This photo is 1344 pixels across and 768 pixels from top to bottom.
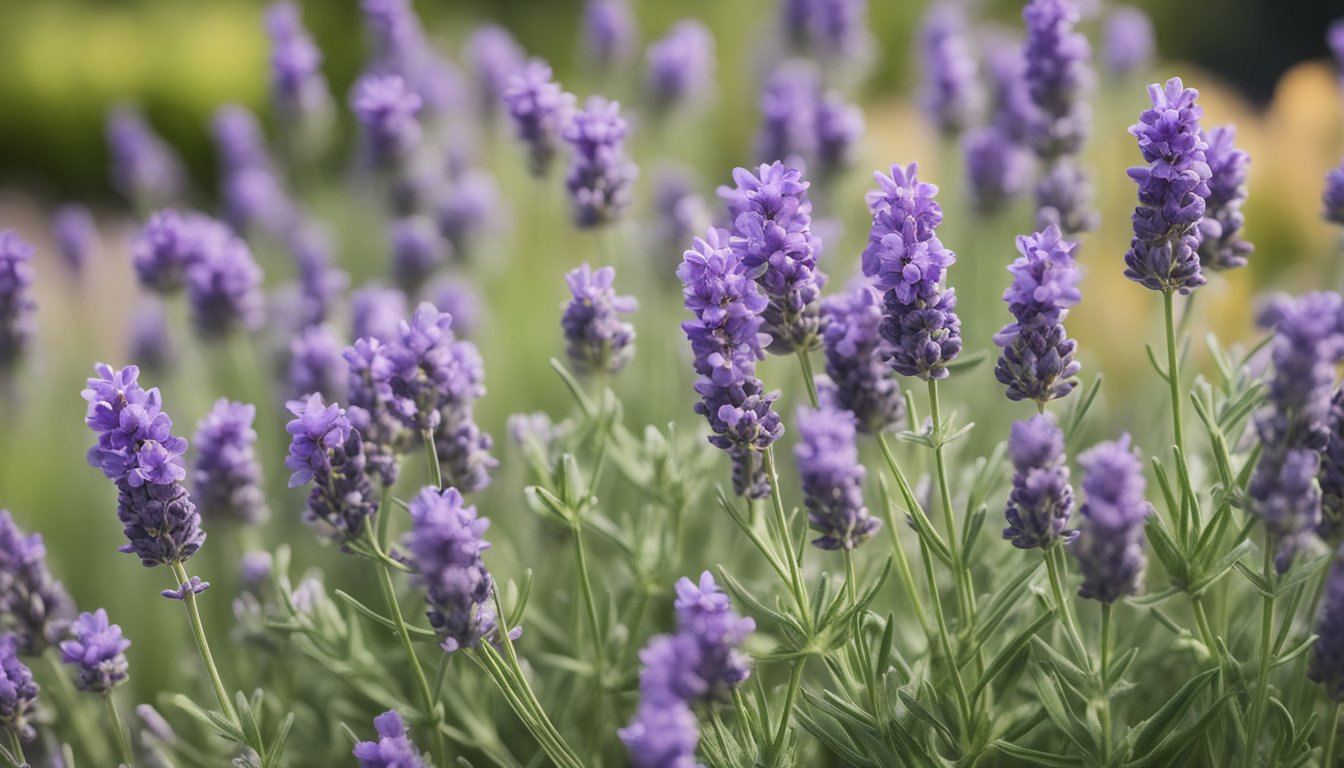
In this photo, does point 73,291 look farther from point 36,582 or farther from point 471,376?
point 471,376

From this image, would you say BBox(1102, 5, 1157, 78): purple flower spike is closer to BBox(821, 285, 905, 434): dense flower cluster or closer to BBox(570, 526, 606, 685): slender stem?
BBox(821, 285, 905, 434): dense flower cluster

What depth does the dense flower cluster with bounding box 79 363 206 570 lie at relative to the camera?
180 centimetres

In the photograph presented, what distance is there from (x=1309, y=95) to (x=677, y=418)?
2584 mm

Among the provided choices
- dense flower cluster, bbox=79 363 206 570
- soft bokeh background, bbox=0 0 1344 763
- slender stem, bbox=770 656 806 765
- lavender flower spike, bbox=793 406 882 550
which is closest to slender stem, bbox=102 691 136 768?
dense flower cluster, bbox=79 363 206 570

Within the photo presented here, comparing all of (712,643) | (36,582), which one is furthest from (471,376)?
(36,582)

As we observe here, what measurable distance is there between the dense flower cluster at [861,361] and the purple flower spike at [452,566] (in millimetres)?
670

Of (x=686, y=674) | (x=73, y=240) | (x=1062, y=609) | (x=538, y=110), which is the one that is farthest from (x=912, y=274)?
(x=73, y=240)

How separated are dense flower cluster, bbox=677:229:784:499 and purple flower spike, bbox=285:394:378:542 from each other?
56 centimetres

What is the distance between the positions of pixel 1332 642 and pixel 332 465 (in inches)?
61.1

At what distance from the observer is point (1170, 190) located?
1814 millimetres

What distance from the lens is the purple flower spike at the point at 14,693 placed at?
1.96m

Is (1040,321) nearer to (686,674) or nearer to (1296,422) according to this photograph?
(1296,422)

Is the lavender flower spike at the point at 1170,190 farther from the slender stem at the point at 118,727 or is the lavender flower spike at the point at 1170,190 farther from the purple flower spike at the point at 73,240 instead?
the purple flower spike at the point at 73,240

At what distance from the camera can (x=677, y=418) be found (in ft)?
10.1
